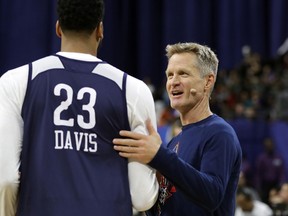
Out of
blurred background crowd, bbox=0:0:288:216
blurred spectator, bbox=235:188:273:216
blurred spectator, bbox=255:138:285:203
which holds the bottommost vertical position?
blurred spectator, bbox=255:138:285:203

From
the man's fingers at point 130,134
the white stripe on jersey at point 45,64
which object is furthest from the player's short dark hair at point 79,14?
the man's fingers at point 130,134

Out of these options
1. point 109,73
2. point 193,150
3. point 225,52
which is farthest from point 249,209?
point 225,52

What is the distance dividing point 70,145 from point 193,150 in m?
0.74

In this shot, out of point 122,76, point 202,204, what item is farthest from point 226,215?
point 122,76

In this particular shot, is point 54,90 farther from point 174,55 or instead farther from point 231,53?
point 231,53

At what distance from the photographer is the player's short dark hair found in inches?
98.2

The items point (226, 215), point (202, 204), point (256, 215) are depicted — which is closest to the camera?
point (202, 204)

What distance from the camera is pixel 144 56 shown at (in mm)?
19922

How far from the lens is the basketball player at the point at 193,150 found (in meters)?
2.61

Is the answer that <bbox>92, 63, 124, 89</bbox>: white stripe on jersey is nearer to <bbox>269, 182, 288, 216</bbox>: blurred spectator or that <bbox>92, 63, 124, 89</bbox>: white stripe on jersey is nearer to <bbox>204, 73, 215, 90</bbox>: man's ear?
<bbox>204, 73, 215, 90</bbox>: man's ear

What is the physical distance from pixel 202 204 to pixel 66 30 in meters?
0.93

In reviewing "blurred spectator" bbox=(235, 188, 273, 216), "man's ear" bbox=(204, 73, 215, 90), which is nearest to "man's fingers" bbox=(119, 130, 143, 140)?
"man's ear" bbox=(204, 73, 215, 90)

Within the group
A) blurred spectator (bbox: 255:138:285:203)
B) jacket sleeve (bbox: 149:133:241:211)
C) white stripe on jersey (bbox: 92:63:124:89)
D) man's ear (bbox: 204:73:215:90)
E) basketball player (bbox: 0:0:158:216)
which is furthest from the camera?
blurred spectator (bbox: 255:138:285:203)

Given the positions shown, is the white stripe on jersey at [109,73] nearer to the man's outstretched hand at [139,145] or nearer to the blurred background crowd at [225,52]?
the man's outstretched hand at [139,145]
